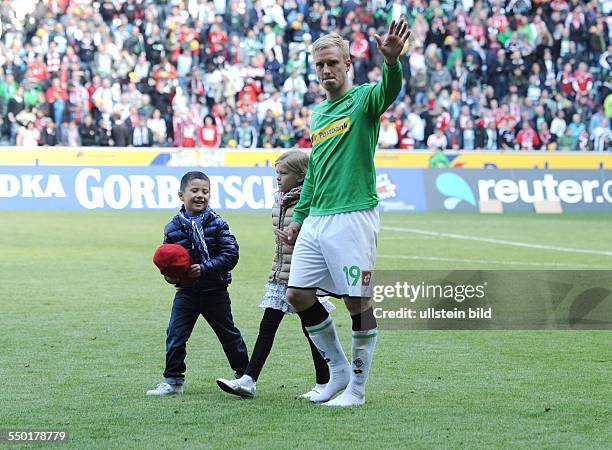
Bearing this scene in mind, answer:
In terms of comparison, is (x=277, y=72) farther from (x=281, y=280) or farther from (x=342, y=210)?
(x=342, y=210)

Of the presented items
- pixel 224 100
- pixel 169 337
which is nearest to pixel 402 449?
pixel 169 337

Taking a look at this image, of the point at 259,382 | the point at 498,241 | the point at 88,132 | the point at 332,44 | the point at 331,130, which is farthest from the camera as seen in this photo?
the point at 88,132

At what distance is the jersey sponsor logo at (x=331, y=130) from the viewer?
6426mm

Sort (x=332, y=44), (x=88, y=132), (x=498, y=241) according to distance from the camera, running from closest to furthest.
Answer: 1. (x=332, y=44)
2. (x=498, y=241)
3. (x=88, y=132)

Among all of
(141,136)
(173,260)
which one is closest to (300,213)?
(173,260)

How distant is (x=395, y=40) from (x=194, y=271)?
187cm

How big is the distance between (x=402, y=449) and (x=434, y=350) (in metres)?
3.38

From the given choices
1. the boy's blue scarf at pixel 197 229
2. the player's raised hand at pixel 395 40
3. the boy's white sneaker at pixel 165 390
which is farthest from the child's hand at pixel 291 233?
the player's raised hand at pixel 395 40

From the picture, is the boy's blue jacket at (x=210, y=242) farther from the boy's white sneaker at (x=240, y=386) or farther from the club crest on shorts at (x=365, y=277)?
the club crest on shorts at (x=365, y=277)

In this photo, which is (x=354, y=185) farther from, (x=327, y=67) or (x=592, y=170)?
(x=592, y=170)

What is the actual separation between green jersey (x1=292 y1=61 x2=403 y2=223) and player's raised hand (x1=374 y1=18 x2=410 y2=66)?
480mm

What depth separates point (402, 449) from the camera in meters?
5.49

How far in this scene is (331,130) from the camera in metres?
6.49

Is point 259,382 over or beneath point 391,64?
beneath
